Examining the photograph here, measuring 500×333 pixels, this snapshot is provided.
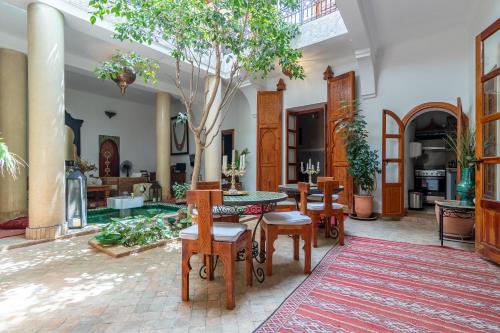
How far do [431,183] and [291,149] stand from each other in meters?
3.59

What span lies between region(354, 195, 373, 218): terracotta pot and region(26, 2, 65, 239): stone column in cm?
524

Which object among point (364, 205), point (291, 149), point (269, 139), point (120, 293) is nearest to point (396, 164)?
point (364, 205)

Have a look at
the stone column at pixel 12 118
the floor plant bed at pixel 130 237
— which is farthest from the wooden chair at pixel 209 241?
the stone column at pixel 12 118

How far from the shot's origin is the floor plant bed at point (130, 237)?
3229 millimetres

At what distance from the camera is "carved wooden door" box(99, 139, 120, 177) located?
9.38m

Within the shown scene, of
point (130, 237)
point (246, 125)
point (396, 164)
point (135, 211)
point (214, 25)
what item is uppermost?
point (214, 25)

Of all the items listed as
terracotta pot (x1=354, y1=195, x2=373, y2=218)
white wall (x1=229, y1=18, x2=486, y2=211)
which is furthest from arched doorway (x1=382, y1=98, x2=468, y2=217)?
terracotta pot (x1=354, y1=195, x2=373, y2=218)

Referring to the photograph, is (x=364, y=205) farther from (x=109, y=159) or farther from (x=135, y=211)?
(x=109, y=159)

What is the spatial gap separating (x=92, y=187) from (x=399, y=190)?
301 inches

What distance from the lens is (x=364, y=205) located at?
5.27m

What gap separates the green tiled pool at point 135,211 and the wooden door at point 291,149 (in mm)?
3145

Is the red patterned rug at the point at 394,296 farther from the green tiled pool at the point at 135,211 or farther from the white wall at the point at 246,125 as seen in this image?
the white wall at the point at 246,125

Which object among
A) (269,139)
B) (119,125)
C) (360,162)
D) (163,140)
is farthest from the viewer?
(119,125)

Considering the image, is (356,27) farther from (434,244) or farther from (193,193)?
(193,193)
